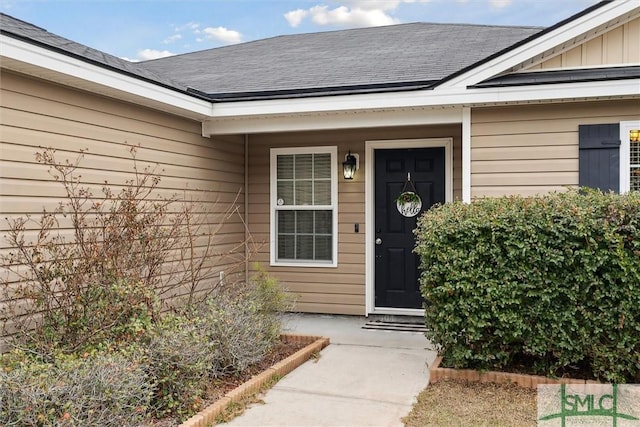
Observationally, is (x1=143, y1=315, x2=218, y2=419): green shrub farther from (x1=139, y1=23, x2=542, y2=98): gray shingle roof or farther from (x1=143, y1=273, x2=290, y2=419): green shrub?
(x1=139, y1=23, x2=542, y2=98): gray shingle roof

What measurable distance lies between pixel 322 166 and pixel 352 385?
347cm

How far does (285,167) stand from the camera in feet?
23.1

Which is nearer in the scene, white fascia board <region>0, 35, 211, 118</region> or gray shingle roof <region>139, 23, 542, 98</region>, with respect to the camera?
white fascia board <region>0, 35, 211, 118</region>

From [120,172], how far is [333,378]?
9.24ft

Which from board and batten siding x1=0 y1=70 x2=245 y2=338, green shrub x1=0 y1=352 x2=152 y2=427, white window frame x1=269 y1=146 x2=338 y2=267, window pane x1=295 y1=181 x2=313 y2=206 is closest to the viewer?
green shrub x1=0 y1=352 x2=152 y2=427

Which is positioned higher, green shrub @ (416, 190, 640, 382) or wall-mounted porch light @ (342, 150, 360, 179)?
wall-mounted porch light @ (342, 150, 360, 179)

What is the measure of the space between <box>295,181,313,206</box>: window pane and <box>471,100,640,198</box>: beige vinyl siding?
2353 mm

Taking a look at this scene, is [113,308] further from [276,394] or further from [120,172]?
[120,172]

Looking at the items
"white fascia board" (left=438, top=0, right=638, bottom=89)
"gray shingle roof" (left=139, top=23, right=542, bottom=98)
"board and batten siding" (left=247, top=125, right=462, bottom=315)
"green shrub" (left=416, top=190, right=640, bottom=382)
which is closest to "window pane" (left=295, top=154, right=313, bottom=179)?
"board and batten siding" (left=247, top=125, right=462, bottom=315)

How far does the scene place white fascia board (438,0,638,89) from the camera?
4.79 metres

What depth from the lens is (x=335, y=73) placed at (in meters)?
6.52

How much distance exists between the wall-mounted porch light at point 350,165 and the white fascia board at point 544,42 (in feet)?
5.66

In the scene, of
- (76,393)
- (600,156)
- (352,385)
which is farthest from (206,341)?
(600,156)

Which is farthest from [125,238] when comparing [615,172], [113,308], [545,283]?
[615,172]
